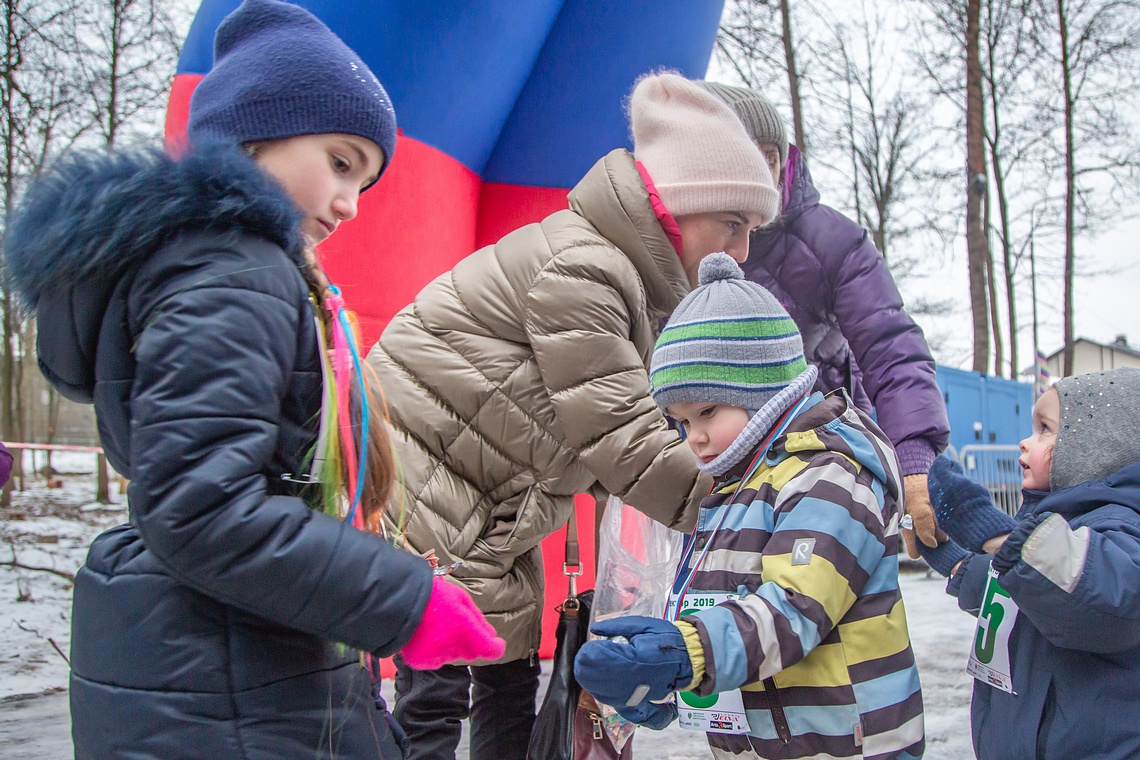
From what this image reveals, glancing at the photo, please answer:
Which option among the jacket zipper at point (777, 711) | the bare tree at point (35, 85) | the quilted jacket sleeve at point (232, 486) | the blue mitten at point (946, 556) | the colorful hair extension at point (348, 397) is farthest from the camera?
the bare tree at point (35, 85)

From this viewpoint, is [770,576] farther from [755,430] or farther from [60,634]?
[60,634]

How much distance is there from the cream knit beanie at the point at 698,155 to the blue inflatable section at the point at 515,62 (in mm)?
1063

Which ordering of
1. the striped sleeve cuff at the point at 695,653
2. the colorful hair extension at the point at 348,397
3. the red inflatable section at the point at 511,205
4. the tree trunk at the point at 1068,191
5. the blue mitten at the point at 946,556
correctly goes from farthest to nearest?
the tree trunk at the point at 1068,191 < the red inflatable section at the point at 511,205 < the blue mitten at the point at 946,556 < the striped sleeve cuff at the point at 695,653 < the colorful hair extension at the point at 348,397

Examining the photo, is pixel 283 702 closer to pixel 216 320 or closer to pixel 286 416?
pixel 286 416

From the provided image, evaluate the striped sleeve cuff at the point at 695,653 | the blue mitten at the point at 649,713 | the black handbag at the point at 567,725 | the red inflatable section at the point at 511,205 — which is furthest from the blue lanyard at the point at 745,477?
the red inflatable section at the point at 511,205

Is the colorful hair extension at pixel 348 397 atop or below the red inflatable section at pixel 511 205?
below

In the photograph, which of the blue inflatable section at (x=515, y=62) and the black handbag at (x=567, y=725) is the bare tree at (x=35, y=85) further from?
the black handbag at (x=567, y=725)

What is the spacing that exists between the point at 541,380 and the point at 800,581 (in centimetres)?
83

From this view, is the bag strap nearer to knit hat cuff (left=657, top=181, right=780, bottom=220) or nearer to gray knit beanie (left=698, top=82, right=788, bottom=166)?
knit hat cuff (left=657, top=181, right=780, bottom=220)

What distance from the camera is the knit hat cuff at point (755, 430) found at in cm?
153

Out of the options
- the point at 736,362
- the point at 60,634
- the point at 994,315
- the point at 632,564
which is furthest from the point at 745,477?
the point at 994,315

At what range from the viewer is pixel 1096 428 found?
1.68m

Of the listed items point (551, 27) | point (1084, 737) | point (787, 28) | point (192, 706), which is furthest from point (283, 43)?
point (787, 28)

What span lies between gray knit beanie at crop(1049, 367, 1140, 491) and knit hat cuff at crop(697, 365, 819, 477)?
573 millimetres
